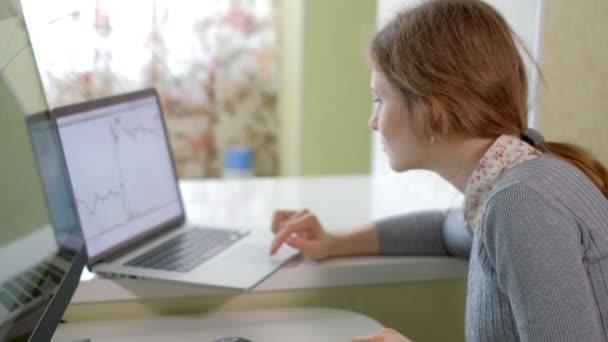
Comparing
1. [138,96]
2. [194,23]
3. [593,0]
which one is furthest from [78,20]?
[194,23]

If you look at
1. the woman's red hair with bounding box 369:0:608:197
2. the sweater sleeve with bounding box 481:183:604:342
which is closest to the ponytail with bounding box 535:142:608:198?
the woman's red hair with bounding box 369:0:608:197

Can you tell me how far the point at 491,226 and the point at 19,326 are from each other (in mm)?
495

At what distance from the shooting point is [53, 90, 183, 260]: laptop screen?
98 cm

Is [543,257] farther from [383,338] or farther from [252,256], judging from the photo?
[252,256]

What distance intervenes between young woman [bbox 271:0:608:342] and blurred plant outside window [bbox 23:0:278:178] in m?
1.64

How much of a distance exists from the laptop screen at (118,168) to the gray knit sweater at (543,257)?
529 millimetres

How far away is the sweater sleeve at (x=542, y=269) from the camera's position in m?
0.72

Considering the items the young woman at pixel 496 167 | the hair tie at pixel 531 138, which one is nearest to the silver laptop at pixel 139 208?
the young woman at pixel 496 167

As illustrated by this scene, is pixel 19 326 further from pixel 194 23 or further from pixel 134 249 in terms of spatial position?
pixel 194 23

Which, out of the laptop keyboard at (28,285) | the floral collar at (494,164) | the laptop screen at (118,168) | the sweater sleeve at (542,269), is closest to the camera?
the laptop keyboard at (28,285)

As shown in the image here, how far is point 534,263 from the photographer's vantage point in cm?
73

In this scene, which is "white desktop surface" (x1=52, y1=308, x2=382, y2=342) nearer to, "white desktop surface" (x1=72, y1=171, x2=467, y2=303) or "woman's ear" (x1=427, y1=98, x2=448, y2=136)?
"white desktop surface" (x1=72, y1=171, x2=467, y2=303)

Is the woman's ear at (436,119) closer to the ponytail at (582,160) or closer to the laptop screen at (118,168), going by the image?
the ponytail at (582,160)

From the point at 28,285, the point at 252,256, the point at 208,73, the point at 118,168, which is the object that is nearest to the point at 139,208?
the point at 118,168
